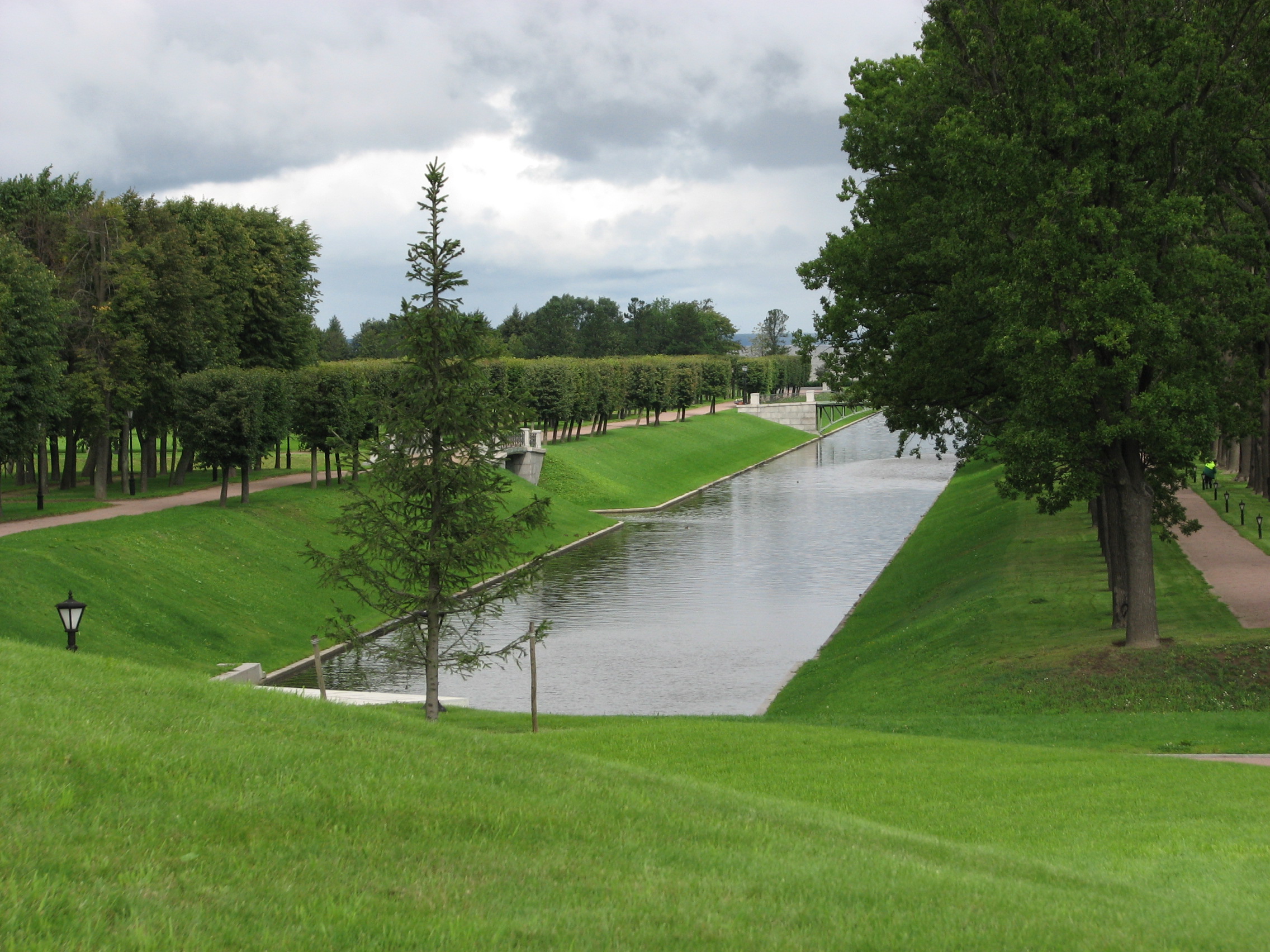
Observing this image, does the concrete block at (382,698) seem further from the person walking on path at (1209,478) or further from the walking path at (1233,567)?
the person walking on path at (1209,478)

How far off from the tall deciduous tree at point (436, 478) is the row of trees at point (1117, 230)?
10.7 m

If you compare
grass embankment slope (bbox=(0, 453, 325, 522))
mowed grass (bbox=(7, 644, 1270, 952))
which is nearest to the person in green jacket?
grass embankment slope (bbox=(0, 453, 325, 522))

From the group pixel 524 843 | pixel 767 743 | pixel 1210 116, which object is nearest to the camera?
pixel 524 843

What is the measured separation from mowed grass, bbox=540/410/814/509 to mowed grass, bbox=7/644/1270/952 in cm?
6367

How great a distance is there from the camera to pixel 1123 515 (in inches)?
990

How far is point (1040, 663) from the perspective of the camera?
2536 cm

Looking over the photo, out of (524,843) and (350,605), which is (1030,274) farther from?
(350,605)

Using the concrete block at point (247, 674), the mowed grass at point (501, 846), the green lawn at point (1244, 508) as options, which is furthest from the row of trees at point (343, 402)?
the green lawn at point (1244, 508)

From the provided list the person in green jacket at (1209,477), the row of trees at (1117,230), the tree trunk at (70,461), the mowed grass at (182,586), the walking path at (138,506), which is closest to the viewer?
the row of trees at (1117,230)

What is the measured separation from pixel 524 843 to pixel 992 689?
17665 mm

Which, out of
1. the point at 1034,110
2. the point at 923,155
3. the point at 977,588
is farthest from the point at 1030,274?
the point at 977,588

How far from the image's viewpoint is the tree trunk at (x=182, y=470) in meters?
61.3

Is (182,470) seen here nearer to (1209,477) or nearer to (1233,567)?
(1233,567)

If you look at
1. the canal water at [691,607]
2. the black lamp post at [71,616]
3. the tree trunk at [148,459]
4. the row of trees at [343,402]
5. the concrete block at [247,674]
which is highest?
the row of trees at [343,402]
